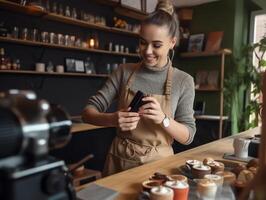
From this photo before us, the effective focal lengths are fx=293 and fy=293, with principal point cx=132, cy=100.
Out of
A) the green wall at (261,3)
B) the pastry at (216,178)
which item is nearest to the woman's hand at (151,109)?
the pastry at (216,178)

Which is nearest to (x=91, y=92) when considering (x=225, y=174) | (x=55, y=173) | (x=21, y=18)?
(x=21, y=18)

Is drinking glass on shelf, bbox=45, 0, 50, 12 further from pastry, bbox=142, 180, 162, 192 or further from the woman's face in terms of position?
pastry, bbox=142, 180, 162, 192

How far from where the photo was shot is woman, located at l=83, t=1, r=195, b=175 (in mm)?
1445

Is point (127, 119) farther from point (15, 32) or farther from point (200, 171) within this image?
point (15, 32)

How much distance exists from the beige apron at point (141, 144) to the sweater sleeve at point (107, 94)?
95mm

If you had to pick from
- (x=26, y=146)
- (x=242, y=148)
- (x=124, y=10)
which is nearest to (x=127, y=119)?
(x=242, y=148)

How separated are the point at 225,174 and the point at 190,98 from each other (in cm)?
57

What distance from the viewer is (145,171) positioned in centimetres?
118

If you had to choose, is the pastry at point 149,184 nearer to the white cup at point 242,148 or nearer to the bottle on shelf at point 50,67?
the white cup at point 242,148

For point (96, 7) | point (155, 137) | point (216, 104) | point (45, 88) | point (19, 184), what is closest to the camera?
point (19, 184)

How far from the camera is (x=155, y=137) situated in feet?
4.83

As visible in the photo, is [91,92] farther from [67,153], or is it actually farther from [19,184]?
[19,184]

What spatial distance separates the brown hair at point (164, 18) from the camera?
1.46 metres

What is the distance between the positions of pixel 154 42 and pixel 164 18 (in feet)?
0.46
